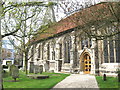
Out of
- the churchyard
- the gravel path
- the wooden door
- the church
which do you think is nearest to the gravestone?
the churchyard

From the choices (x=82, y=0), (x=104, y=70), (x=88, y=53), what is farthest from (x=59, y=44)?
(x=82, y=0)

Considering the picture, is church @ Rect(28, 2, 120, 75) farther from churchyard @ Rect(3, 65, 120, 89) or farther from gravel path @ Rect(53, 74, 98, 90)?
gravel path @ Rect(53, 74, 98, 90)

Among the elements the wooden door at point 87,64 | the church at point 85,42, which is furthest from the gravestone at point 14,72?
the wooden door at point 87,64

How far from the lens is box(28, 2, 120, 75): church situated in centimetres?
545

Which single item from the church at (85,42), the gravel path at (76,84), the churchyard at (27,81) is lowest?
the gravel path at (76,84)

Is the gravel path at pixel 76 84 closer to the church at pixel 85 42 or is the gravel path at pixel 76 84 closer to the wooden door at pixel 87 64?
the church at pixel 85 42

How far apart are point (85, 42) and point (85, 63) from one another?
219 cm

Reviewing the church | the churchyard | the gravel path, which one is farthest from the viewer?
the church

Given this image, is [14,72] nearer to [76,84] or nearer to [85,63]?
[76,84]

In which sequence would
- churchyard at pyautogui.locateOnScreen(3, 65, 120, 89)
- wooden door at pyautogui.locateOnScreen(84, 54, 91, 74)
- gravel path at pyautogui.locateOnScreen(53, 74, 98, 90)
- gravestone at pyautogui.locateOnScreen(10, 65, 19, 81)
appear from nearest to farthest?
1. churchyard at pyautogui.locateOnScreen(3, 65, 120, 89)
2. gravel path at pyautogui.locateOnScreen(53, 74, 98, 90)
3. gravestone at pyautogui.locateOnScreen(10, 65, 19, 81)
4. wooden door at pyautogui.locateOnScreen(84, 54, 91, 74)

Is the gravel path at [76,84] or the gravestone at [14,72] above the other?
the gravestone at [14,72]

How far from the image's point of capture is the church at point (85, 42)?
545 centimetres

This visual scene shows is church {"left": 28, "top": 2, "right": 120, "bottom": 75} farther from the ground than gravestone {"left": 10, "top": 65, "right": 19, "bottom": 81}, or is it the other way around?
church {"left": 28, "top": 2, "right": 120, "bottom": 75}

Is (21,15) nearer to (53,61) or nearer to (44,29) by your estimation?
(44,29)
